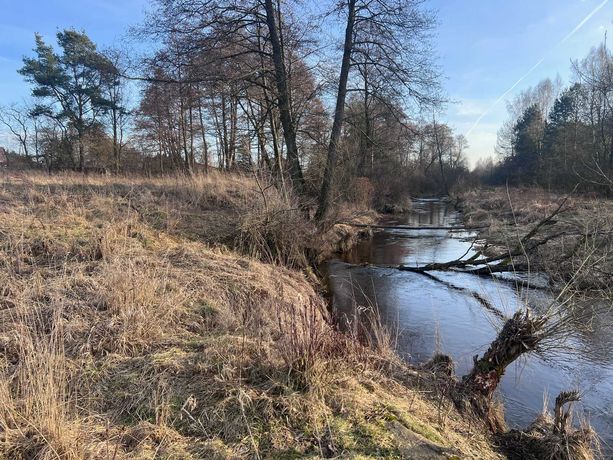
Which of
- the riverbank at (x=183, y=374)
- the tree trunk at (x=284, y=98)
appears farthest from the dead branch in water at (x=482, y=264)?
the riverbank at (x=183, y=374)

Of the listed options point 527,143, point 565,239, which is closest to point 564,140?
point 527,143

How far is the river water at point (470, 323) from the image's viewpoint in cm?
451

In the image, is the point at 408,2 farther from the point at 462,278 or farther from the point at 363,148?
the point at 363,148

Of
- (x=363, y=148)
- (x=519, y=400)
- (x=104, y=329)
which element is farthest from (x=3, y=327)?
(x=363, y=148)

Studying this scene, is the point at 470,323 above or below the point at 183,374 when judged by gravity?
below

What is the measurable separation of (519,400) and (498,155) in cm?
6113

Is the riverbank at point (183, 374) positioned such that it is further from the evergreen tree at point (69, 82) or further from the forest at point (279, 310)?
the evergreen tree at point (69, 82)

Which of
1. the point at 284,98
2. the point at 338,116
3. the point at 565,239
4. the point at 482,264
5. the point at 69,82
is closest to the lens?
the point at 482,264

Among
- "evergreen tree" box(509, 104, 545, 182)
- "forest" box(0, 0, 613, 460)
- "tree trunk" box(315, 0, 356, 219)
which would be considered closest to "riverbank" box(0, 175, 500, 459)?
"forest" box(0, 0, 613, 460)

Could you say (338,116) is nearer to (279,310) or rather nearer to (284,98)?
(284,98)

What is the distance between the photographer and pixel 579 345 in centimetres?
597

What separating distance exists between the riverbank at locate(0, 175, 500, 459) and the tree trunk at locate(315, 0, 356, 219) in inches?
283

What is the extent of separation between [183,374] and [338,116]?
11676mm

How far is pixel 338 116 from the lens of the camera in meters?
13.5
